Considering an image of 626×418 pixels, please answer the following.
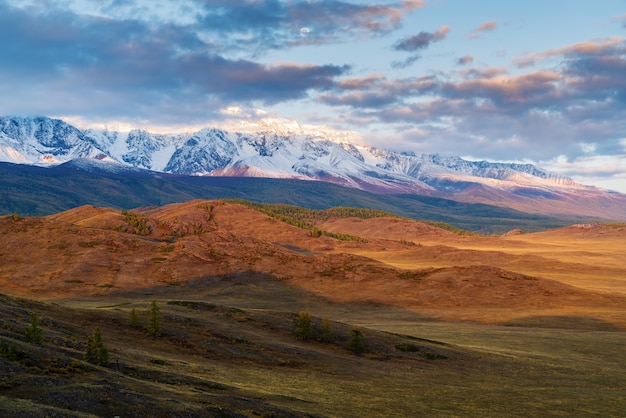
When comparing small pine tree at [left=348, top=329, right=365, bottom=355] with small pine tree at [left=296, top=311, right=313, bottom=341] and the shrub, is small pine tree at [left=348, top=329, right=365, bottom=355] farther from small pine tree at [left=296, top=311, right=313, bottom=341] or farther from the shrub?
small pine tree at [left=296, top=311, right=313, bottom=341]

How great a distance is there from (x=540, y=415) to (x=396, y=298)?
304 ft

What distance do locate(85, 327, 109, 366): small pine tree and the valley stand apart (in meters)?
0.91

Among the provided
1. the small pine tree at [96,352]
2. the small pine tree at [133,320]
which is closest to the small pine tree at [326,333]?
the small pine tree at [133,320]

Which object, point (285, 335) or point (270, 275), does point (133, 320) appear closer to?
point (285, 335)

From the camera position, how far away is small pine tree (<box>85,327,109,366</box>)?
39644mm

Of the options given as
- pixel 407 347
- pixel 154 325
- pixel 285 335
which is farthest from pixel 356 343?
pixel 154 325

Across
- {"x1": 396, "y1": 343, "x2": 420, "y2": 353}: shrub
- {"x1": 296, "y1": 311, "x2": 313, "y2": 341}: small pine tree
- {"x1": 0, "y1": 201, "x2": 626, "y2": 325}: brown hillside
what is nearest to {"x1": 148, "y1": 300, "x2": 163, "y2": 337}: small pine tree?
{"x1": 296, "y1": 311, "x2": 313, "y2": 341}: small pine tree

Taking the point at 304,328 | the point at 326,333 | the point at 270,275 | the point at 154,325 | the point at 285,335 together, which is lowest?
the point at 270,275

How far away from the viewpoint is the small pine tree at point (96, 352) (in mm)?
39644

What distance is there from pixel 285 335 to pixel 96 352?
35.5 meters

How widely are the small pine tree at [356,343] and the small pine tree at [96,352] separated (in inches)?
1327

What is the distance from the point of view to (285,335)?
73.4 meters

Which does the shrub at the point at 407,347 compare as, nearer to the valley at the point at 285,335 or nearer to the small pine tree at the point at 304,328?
the valley at the point at 285,335

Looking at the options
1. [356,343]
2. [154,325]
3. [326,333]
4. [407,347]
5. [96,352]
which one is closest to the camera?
[96,352]
